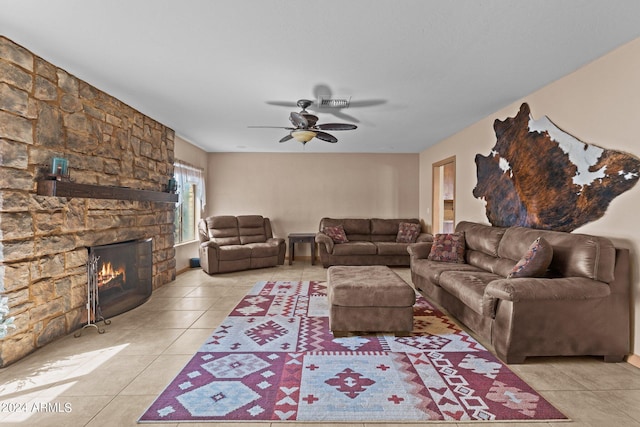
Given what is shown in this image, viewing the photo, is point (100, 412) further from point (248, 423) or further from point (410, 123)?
point (410, 123)

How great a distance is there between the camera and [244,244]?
6.38m

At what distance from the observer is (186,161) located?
19.8ft

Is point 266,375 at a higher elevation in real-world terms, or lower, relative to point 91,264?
lower

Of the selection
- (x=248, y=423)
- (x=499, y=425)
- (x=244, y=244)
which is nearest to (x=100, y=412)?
(x=248, y=423)

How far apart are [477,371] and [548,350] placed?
0.63 meters

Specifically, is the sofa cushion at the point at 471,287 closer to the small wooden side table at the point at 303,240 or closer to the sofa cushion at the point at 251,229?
the small wooden side table at the point at 303,240

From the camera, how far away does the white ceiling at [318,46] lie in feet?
6.71

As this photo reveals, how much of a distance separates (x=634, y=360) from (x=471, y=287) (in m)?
1.22

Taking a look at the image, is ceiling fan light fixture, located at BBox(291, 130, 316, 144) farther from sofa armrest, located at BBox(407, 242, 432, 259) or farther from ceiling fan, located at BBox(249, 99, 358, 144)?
sofa armrest, located at BBox(407, 242, 432, 259)

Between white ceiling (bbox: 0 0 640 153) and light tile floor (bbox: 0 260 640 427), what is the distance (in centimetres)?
246

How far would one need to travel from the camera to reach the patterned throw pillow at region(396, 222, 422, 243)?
6616 millimetres

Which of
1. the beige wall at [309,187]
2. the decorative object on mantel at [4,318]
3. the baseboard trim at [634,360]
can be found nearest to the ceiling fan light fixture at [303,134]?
the decorative object on mantel at [4,318]

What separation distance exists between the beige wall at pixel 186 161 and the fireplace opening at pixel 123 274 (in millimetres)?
1456

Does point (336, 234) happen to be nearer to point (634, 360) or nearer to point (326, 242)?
point (326, 242)
